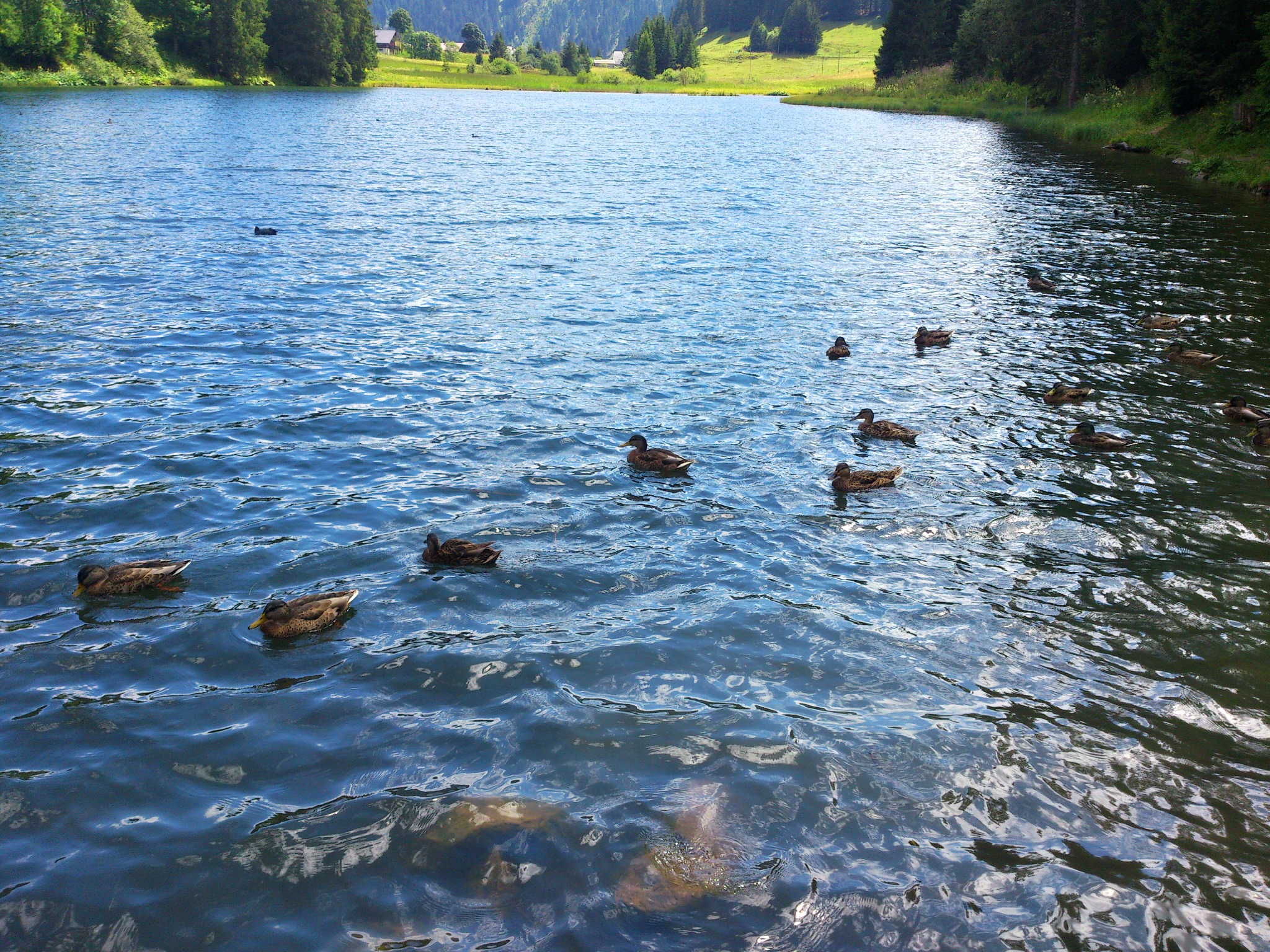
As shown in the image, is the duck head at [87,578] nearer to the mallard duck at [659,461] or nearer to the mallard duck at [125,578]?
the mallard duck at [125,578]

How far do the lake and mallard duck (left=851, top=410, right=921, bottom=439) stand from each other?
1.29 feet

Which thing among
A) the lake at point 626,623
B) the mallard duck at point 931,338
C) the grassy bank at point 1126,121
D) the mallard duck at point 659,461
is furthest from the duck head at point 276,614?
the grassy bank at point 1126,121

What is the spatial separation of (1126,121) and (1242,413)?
56.0 metres

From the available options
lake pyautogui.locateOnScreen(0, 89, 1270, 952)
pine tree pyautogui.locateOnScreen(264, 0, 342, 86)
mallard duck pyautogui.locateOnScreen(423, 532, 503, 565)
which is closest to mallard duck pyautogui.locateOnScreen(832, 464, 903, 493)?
lake pyautogui.locateOnScreen(0, 89, 1270, 952)

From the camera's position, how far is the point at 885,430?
1507 centimetres

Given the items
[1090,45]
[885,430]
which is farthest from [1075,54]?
[885,430]

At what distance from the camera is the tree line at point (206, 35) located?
99.2 meters

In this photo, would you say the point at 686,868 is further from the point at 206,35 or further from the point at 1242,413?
the point at 206,35

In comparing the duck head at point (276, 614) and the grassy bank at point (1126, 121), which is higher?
the grassy bank at point (1126, 121)

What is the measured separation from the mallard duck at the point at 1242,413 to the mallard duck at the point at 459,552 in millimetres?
13233

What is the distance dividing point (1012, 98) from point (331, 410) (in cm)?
9314

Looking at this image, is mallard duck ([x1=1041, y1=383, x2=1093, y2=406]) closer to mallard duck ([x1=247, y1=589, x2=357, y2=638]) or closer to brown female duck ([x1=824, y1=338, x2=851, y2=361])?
brown female duck ([x1=824, y1=338, x2=851, y2=361])

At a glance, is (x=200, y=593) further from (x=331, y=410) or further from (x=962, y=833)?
(x=962, y=833)

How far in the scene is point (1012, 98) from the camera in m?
89.1
